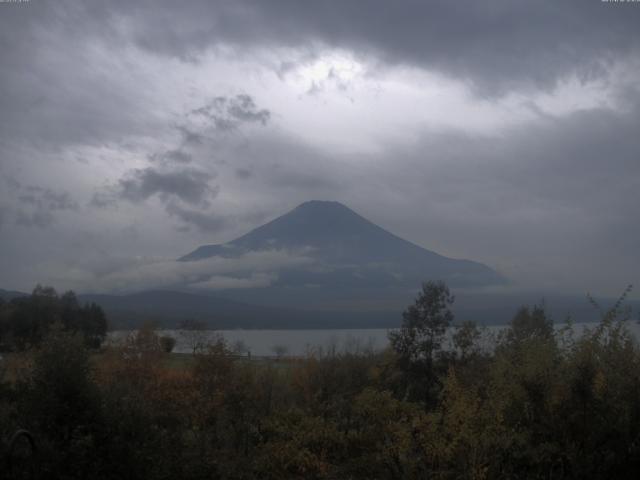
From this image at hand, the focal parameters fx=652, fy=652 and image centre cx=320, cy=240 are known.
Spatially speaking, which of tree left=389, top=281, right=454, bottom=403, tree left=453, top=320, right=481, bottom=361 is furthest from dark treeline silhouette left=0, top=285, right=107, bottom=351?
tree left=453, top=320, right=481, bottom=361

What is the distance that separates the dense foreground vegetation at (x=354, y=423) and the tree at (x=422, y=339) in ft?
15.8

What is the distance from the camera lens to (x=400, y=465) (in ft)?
31.5

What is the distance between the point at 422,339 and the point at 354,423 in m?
6.93

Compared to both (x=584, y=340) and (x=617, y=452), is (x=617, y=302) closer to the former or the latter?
(x=584, y=340)

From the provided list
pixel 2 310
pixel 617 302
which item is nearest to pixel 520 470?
pixel 617 302

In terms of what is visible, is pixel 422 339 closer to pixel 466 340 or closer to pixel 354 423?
pixel 466 340

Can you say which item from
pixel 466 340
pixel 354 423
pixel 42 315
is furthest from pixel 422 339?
pixel 42 315

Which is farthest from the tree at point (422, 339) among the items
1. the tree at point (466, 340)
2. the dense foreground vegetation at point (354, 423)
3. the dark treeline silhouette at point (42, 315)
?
the dark treeline silhouette at point (42, 315)

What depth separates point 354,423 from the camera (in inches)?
548

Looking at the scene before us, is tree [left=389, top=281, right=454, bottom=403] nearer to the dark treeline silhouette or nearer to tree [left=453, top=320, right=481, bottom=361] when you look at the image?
tree [left=453, top=320, right=481, bottom=361]

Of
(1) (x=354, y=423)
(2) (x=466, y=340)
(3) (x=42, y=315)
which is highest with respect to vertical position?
(3) (x=42, y=315)

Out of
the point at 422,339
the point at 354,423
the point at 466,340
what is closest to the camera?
the point at 354,423

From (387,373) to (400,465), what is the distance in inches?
415

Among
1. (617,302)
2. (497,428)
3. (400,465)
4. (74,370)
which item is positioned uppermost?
(617,302)
